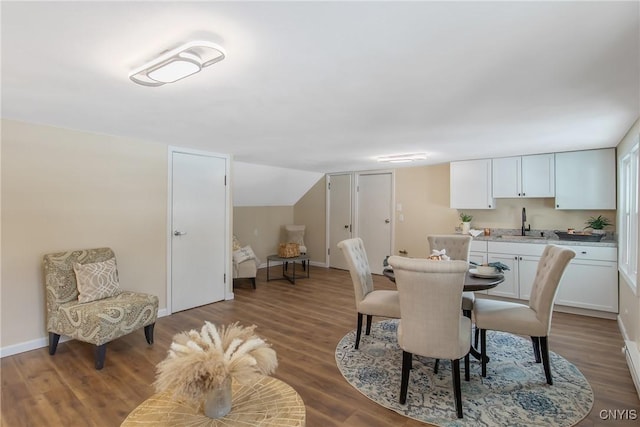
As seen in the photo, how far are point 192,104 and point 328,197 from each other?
183 inches

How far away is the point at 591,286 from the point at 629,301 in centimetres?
90

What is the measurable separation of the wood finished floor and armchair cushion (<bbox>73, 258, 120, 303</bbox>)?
1.70 ft

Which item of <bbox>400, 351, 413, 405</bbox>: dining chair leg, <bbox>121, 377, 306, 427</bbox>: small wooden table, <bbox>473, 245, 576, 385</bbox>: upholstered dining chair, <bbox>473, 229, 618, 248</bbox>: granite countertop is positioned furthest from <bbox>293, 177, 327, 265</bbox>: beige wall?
<bbox>121, 377, 306, 427</bbox>: small wooden table

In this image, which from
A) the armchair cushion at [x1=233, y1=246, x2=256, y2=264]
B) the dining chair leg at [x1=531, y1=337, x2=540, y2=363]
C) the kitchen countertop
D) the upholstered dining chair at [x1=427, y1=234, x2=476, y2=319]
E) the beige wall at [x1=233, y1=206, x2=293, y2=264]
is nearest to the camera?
the dining chair leg at [x1=531, y1=337, x2=540, y2=363]

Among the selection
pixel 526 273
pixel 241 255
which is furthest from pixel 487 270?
pixel 241 255

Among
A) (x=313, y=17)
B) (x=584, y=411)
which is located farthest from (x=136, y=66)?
(x=584, y=411)

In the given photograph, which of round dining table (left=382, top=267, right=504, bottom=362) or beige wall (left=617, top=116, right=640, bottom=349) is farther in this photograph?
beige wall (left=617, top=116, right=640, bottom=349)

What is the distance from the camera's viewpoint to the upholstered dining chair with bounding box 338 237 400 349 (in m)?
2.90

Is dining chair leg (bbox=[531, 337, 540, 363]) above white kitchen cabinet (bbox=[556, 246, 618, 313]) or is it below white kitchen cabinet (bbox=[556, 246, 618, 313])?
below

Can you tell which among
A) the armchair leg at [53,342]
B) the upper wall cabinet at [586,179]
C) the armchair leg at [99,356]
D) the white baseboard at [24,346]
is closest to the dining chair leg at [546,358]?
the upper wall cabinet at [586,179]

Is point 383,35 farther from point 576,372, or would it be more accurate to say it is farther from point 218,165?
point 218,165

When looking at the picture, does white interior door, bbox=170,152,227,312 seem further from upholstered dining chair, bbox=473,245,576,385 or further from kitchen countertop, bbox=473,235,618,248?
kitchen countertop, bbox=473,235,618,248

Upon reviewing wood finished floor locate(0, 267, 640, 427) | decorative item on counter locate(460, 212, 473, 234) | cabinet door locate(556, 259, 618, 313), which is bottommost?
wood finished floor locate(0, 267, 640, 427)

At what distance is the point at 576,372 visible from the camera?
2580mm
